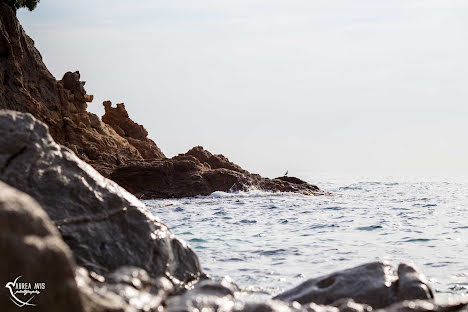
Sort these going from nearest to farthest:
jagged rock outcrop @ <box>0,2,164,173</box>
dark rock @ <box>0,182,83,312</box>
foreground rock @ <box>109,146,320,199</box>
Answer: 1. dark rock @ <box>0,182,83,312</box>
2. foreground rock @ <box>109,146,320,199</box>
3. jagged rock outcrop @ <box>0,2,164,173</box>

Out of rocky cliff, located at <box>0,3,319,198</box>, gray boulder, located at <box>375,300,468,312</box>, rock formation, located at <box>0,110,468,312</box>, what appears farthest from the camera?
rocky cliff, located at <box>0,3,319,198</box>

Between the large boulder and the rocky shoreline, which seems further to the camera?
the large boulder

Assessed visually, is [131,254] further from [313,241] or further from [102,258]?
[313,241]

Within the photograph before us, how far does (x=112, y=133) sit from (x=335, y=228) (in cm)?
3232

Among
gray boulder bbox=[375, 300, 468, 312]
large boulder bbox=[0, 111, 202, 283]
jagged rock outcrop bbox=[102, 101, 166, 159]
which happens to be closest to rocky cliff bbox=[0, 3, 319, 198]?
jagged rock outcrop bbox=[102, 101, 166, 159]

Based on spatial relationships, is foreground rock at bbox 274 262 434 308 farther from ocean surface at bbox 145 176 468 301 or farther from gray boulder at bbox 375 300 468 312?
ocean surface at bbox 145 176 468 301

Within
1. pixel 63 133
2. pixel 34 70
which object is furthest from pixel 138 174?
pixel 34 70

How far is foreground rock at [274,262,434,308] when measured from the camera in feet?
19.5

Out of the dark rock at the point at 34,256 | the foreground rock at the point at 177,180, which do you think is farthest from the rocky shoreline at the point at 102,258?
the foreground rock at the point at 177,180

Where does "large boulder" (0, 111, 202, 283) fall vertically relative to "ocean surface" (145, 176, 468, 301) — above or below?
above

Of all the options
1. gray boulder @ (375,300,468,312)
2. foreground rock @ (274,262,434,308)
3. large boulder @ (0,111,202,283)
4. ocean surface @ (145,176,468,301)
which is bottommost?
ocean surface @ (145,176,468,301)

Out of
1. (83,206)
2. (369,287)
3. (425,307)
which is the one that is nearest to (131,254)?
(83,206)

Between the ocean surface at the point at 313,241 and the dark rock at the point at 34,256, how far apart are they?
5.06 metres

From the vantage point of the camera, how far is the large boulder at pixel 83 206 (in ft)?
20.0
